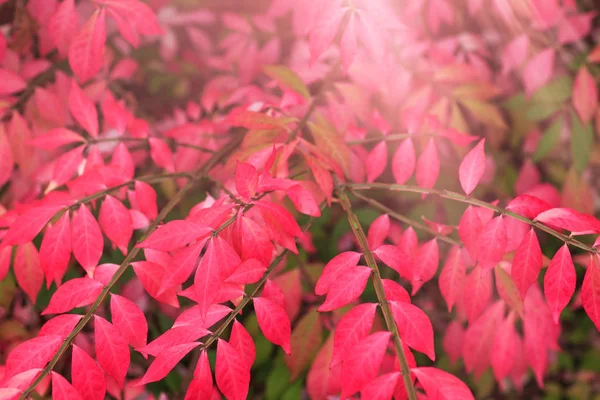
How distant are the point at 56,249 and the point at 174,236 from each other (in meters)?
0.27

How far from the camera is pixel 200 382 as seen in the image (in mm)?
763

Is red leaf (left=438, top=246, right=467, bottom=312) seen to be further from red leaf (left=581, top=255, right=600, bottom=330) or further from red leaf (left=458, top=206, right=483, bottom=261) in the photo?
red leaf (left=581, top=255, right=600, bottom=330)

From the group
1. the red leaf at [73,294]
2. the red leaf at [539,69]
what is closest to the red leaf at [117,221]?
the red leaf at [73,294]

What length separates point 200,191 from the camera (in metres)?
1.64

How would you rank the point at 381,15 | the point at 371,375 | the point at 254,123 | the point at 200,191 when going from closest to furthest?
the point at 371,375
the point at 254,123
the point at 381,15
the point at 200,191

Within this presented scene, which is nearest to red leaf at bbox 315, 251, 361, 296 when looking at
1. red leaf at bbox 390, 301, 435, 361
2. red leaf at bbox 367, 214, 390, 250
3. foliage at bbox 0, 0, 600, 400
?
foliage at bbox 0, 0, 600, 400

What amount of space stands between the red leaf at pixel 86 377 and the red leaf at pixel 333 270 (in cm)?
34

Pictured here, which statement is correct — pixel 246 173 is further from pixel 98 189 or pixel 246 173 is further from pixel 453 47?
pixel 453 47

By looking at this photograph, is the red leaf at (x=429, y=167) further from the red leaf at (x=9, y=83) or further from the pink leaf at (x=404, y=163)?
the red leaf at (x=9, y=83)

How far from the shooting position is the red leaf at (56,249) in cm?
87

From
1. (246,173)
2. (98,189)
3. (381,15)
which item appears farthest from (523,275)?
(98,189)

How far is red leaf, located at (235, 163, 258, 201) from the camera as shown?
751 millimetres

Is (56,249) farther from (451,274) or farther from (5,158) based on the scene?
(451,274)

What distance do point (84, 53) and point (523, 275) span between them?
896 mm
